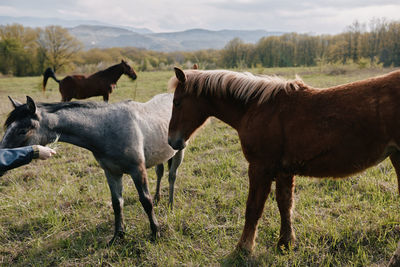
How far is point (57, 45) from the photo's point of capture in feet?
146

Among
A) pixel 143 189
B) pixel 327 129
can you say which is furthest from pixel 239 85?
pixel 143 189

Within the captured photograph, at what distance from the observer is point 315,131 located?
2.23 meters

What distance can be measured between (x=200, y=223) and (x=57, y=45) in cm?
5128

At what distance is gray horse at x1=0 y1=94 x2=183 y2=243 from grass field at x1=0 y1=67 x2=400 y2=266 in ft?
1.20

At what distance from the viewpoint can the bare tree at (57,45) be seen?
4388cm

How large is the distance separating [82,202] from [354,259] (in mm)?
3824

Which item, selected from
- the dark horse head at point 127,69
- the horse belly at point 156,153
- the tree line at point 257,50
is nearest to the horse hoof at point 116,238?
the horse belly at point 156,153

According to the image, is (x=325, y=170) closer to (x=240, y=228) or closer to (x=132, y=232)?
(x=240, y=228)

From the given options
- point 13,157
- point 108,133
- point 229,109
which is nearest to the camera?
point 13,157

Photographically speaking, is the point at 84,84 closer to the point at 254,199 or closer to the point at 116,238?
the point at 116,238

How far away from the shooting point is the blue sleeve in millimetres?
2295

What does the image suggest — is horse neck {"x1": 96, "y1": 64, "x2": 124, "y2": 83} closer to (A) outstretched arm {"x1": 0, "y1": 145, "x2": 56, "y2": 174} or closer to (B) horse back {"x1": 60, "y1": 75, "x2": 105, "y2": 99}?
(B) horse back {"x1": 60, "y1": 75, "x2": 105, "y2": 99}

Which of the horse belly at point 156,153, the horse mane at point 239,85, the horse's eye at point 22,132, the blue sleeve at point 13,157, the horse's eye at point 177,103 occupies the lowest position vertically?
the horse belly at point 156,153

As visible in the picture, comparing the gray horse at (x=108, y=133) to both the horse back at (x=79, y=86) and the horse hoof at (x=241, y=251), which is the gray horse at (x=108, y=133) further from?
the horse back at (x=79, y=86)
